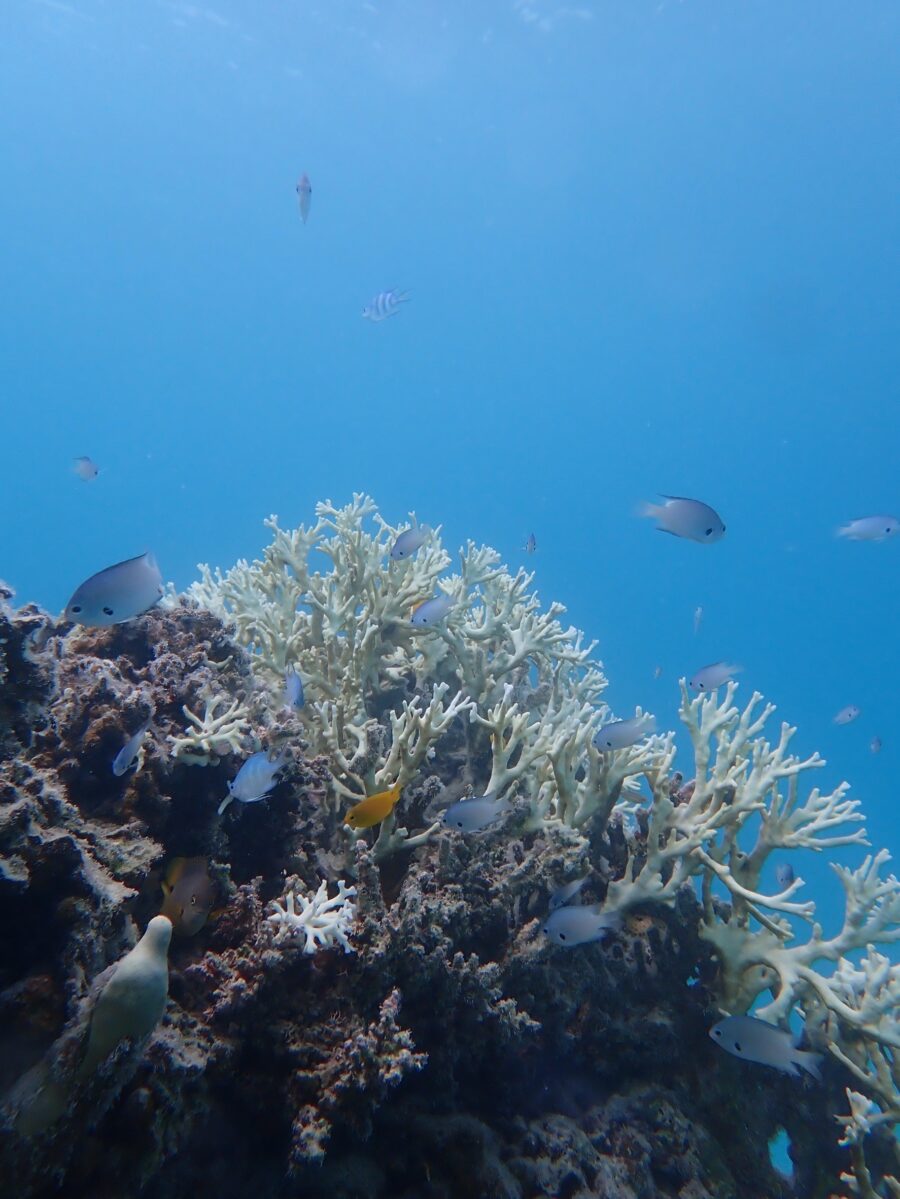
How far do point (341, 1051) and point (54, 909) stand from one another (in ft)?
4.22

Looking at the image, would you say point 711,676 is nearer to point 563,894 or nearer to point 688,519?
point 688,519

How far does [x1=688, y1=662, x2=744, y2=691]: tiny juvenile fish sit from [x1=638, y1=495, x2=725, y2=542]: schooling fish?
1355mm

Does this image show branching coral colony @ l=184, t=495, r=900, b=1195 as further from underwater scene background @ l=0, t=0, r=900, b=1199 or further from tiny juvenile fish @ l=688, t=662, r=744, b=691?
tiny juvenile fish @ l=688, t=662, r=744, b=691

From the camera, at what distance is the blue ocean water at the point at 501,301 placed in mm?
50531

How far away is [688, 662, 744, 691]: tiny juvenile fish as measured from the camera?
557cm

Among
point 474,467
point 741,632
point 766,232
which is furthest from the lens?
point 474,467

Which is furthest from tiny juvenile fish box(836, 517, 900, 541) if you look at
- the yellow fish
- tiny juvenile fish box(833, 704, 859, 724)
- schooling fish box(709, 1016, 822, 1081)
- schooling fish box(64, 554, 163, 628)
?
schooling fish box(64, 554, 163, 628)

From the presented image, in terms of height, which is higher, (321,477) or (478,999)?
(321,477)

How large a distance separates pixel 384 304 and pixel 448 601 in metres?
5.30

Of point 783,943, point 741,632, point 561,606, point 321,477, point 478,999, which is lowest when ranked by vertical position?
point 478,999

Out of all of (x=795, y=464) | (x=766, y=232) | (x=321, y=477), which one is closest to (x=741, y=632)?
(x=795, y=464)

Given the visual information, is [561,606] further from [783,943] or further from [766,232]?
[766,232]

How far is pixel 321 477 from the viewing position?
152 m

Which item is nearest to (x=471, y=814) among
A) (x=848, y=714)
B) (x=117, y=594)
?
(x=117, y=594)
